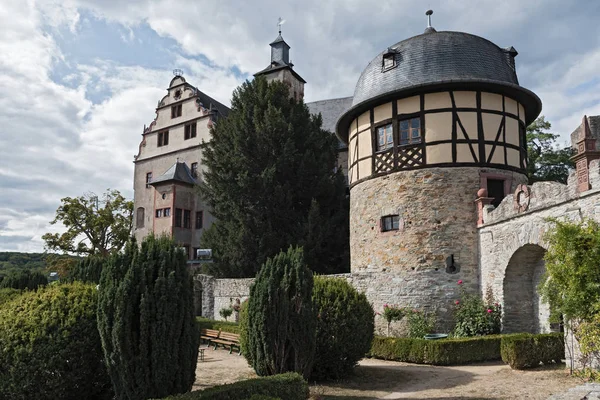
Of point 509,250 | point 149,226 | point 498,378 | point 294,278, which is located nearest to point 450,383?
point 498,378

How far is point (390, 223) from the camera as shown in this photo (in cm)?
1591

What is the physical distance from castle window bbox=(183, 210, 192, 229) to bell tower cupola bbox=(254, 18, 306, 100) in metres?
9.41

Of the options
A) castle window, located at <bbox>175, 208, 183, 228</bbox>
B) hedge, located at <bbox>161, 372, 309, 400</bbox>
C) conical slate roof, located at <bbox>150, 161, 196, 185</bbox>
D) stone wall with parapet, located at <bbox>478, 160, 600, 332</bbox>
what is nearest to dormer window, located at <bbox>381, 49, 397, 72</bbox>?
stone wall with parapet, located at <bbox>478, 160, 600, 332</bbox>

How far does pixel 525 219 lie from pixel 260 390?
8.35 m

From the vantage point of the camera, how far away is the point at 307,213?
22703mm

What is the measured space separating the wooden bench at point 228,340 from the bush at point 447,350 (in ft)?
13.8

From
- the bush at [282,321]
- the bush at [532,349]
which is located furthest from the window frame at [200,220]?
the bush at [532,349]

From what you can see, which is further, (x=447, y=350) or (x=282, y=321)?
(x=447, y=350)

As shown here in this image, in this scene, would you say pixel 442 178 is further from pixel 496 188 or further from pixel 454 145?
pixel 496 188

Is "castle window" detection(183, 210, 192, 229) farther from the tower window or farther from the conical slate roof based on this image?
the tower window

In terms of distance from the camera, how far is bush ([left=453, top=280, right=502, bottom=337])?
44.1ft

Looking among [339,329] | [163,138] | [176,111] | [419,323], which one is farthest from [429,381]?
[163,138]

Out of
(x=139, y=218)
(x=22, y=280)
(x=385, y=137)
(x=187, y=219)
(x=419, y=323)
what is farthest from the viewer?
(x=139, y=218)

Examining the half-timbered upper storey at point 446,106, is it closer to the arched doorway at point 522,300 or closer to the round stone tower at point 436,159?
the round stone tower at point 436,159
